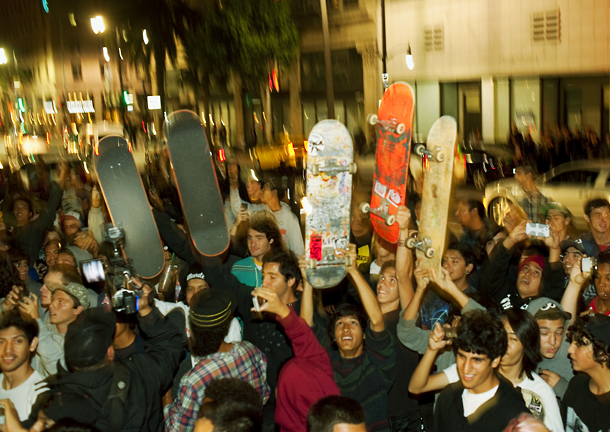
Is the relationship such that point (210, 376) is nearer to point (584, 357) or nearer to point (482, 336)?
point (482, 336)

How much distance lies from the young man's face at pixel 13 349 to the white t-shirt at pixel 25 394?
104mm

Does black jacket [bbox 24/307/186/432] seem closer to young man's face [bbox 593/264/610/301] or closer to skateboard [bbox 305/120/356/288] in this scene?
skateboard [bbox 305/120/356/288]

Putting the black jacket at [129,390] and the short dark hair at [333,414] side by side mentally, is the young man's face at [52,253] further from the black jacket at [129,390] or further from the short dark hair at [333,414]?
the short dark hair at [333,414]

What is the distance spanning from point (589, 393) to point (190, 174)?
3.21m

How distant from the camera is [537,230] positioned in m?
3.77

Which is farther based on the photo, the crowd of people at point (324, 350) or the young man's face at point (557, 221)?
the young man's face at point (557, 221)

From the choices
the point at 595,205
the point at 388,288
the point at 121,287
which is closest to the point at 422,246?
the point at 388,288

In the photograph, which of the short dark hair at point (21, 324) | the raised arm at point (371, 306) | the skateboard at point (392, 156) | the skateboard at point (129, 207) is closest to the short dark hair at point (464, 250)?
the skateboard at point (392, 156)

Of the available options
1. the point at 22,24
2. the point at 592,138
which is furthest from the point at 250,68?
the point at 22,24

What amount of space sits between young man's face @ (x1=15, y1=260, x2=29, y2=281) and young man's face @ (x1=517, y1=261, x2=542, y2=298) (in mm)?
3944

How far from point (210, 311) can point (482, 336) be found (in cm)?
140

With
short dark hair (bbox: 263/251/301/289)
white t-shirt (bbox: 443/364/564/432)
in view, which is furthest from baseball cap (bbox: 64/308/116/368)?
white t-shirt (bbox: 443/364/564/432)

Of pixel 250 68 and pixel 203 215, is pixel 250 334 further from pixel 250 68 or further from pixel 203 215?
pixel 250 68

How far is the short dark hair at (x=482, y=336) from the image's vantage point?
277 cm
